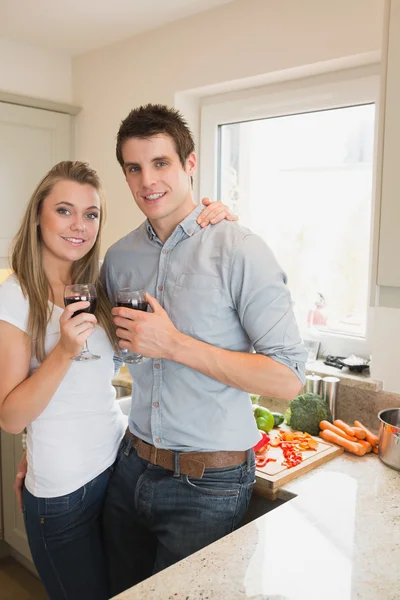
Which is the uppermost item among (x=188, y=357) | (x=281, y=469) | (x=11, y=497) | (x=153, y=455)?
(x=188, y=357)

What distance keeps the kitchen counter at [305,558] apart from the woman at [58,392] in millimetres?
442

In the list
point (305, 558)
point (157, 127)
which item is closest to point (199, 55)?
point (157, 127)

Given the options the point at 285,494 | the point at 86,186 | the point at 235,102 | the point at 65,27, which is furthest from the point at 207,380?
the point at 65,27

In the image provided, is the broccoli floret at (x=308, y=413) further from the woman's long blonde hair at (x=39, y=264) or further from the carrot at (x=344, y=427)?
the woman's long blonde hair at (x=39, y=264)

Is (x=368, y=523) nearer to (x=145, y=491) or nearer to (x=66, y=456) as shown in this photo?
(x=145, y=491)

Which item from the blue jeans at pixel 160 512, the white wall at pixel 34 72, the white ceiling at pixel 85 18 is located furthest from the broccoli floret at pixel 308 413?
the white wall at pixel 34 72

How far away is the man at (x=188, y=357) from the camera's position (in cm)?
142

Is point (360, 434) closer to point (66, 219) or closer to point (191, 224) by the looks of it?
point (191, 224)

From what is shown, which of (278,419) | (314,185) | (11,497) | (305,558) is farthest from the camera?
(11,497)

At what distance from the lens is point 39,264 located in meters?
1.56

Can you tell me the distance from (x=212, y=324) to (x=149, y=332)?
0.58 feet

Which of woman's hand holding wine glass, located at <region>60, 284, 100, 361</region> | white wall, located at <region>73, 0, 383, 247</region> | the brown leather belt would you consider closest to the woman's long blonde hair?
woman's hand holding wine glass, located at <region>60, 284, 100, 361</region>

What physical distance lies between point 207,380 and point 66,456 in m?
0.41

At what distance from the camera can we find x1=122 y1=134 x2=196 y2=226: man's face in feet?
4.96
